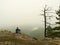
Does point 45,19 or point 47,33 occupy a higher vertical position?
point 45,19

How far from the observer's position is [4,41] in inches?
941

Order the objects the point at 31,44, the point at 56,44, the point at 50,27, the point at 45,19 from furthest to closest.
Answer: the point at 50,27
the point at 45,19
the point at 56,44
the point at 31,44

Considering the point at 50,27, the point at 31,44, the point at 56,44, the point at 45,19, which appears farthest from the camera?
the point at 50,27

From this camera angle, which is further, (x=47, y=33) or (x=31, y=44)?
(x=47, y=33)

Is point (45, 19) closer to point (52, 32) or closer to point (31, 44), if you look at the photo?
point (52, 32)

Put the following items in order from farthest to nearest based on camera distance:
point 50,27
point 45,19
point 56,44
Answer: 1. point 50,27
2. point 45,19
3. point 56,44

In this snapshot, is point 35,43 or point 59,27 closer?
point 35,43

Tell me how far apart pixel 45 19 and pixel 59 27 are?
796 cm

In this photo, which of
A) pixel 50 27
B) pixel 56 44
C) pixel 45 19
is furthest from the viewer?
pixel 50 27

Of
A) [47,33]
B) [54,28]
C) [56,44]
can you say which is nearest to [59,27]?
[54,28]

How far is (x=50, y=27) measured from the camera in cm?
5266

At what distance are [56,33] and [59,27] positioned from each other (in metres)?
2.31

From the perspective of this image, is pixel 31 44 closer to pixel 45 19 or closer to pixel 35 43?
pixel 35 43

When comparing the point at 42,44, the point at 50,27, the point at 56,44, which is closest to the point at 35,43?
the point at 42,44
